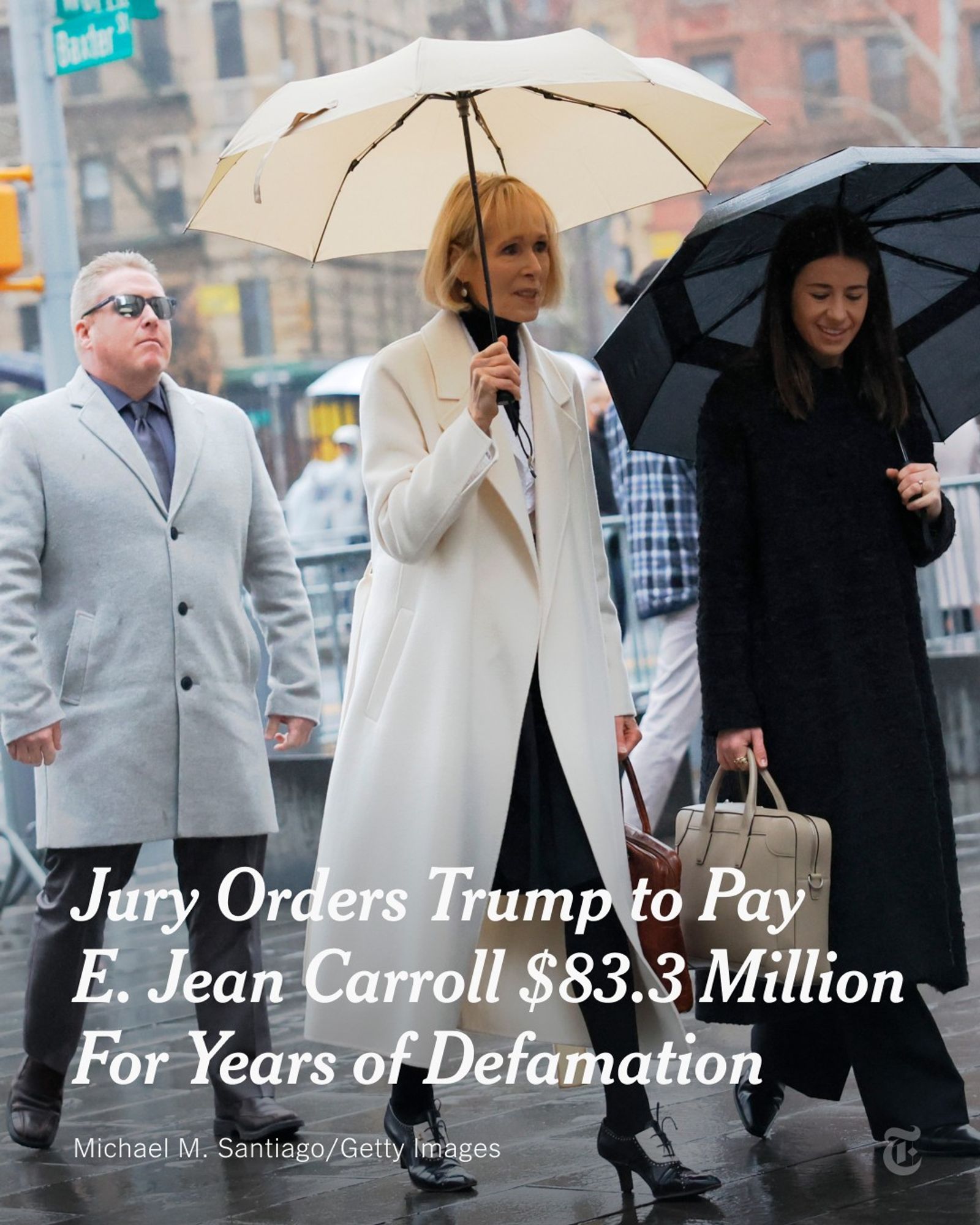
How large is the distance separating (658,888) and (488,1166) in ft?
2.52

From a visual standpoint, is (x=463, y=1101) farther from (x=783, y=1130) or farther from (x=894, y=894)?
(x=894, y=894)

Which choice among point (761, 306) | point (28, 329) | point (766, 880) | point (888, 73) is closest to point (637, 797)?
point (766, 880)

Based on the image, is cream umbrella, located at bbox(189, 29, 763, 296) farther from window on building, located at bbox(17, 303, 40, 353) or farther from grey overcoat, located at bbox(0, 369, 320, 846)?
window on building, located at bbox(17, 303, 40, 353)

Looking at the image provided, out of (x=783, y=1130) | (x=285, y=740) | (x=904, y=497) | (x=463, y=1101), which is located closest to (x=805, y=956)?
(x=783, y=1130)

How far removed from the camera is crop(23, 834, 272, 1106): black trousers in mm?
5262

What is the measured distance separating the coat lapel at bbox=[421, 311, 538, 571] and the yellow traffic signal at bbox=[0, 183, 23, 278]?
614cm

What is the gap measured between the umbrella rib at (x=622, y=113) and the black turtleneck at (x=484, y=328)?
25.0 inches

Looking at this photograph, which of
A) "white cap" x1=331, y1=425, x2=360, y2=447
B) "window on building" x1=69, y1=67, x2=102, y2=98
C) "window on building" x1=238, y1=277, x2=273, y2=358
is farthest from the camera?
"window on building" x1=69, y1=67, x2=102, y2=98

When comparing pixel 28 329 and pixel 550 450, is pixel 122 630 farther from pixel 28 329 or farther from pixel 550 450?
pixel 28 329

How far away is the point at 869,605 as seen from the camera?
4.40m

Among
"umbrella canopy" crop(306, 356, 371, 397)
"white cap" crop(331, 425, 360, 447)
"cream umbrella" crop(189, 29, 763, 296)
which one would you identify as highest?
"umbrella canopy" crop(306, 356, 371, 397)

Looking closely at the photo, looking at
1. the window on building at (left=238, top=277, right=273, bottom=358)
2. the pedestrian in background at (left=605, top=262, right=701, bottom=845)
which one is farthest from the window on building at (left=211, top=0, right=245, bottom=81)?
the pedestrian in background at (left=605, top=262, right=701, bottom=845)

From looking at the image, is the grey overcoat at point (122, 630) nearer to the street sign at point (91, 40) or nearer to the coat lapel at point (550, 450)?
the coat lapel at point (550, 450)

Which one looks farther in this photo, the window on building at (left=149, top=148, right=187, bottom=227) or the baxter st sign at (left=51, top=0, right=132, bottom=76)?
the window on building at (left=149, top=148, right=187, bottom=227)
